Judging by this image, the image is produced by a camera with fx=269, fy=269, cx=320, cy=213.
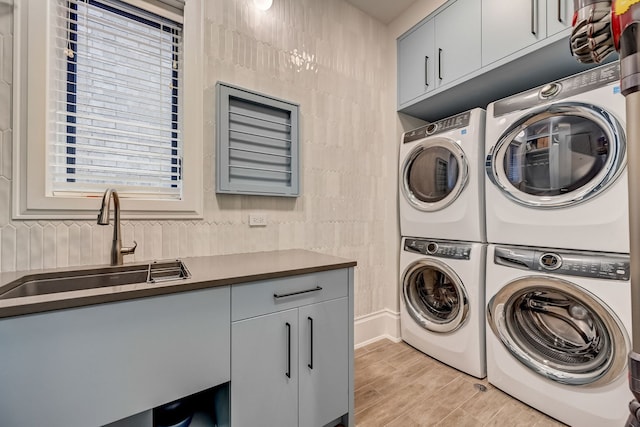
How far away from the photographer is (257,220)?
1734 millimetres

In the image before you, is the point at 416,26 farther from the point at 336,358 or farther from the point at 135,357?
the point at 135,357

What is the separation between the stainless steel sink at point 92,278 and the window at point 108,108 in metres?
0.27

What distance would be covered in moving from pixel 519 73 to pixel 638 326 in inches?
73.2

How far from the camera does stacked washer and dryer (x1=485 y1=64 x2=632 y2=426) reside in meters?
1.23

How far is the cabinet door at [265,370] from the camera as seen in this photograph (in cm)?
109

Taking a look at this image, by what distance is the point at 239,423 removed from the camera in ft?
3.58

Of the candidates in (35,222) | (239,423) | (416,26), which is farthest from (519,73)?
(35,222)

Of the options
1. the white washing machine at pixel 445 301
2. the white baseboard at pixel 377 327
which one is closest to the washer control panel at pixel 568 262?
the white washing machine at pixel 445 301

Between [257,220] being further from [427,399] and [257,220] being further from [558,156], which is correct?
[558,156]

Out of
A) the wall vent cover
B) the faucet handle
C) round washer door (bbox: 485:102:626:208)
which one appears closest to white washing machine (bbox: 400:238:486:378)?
round washer door (bbox: 485:102:626:208)

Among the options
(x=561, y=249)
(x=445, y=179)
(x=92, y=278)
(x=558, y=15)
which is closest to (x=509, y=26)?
(x=558, y=15)

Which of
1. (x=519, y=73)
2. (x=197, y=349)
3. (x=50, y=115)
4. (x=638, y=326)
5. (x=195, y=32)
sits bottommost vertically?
(x=197, y=349)

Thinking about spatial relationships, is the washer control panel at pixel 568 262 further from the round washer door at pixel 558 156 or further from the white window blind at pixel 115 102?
the white window blind at pixel 115 102

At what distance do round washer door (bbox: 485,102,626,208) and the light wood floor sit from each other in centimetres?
117
